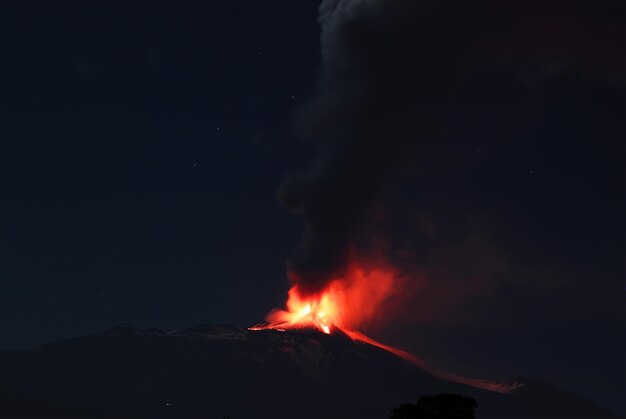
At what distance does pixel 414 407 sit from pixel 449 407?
1.82 metres

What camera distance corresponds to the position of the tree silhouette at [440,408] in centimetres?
3866

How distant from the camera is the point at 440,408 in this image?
39.0 m

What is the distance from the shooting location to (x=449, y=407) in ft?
127

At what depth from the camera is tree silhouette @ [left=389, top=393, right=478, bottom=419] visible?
38656 millimetres

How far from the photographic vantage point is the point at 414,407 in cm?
3962
